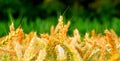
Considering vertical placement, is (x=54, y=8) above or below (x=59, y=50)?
above

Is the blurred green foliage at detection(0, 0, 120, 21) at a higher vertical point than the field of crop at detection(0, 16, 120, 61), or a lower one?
higher

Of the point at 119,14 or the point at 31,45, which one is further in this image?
the point at 119,14

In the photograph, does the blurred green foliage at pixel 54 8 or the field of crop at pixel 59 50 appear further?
the blurred green foliage at pixel 54 8

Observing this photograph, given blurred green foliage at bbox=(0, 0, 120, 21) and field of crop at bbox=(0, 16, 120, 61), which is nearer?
field of crop at bbox=(0, 16, 120, 61)

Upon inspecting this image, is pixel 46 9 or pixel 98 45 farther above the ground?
pixel 46 9

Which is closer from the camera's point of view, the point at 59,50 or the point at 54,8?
the point at 59,50

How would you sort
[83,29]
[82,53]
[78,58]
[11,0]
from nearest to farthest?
[78,58] → [82,53] → [83,29] → [11,0]

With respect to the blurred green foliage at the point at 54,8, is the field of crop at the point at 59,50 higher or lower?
lower

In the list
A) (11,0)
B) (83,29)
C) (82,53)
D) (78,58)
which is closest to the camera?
(78,58)

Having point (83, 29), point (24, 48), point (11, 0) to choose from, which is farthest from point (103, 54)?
point (11, 0)

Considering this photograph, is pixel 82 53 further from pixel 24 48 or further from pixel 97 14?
pixel 97 14

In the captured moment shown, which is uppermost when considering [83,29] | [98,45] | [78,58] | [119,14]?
[119,14]
